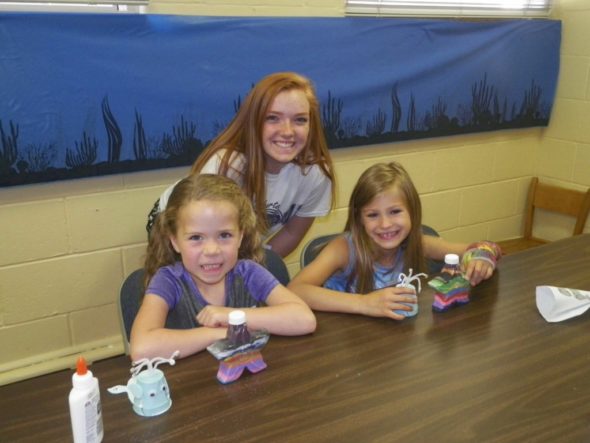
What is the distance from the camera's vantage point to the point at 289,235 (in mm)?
2113

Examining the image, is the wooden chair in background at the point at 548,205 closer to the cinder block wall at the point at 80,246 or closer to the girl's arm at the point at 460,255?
the cinder block wall at the point at 80,246

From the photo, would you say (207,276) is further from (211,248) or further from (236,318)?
(236,318)

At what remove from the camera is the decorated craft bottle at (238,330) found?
1.10 m

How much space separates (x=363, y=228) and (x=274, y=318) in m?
0.55

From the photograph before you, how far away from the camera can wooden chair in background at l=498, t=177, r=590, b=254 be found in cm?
329

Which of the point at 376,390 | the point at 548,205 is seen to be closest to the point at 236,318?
the point at 376,390

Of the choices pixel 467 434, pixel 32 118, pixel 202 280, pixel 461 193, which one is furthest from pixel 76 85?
pixel 461 193

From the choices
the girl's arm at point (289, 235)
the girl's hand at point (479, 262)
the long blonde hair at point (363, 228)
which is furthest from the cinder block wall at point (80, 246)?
the girl's hand at point (479, 262)

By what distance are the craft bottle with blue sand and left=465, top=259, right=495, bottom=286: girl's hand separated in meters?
0.11

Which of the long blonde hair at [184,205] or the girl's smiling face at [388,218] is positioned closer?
the long blonde hair at [184,205]

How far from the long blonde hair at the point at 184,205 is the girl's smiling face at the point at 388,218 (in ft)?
1.26

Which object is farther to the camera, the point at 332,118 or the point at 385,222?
the point at 332,118

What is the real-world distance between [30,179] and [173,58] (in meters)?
0.69

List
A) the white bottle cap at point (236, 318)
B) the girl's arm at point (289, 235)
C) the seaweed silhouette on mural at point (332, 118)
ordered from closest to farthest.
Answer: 1. the white bottle cap at point (236, 318)
2. the girl's arm at point (289, 235)
3. the seaweed silhouette on mural at point (332, 118)
